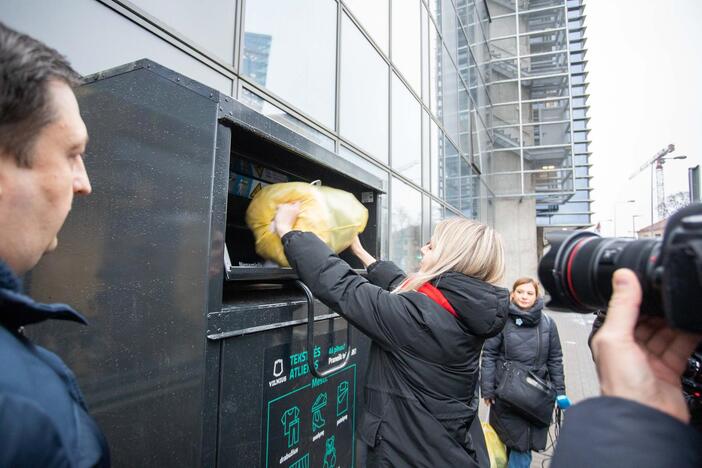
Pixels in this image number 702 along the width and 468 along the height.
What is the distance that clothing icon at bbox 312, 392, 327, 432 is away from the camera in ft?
5.13

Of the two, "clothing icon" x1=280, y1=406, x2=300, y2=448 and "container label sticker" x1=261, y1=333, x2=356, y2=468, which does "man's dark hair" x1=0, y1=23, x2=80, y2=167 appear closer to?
"container label sticker" x1=261, y1=333, x2=356, y2=468

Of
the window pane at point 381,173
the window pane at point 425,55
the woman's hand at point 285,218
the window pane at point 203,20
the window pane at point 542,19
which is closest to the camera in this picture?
the woman's hand at point 285,218

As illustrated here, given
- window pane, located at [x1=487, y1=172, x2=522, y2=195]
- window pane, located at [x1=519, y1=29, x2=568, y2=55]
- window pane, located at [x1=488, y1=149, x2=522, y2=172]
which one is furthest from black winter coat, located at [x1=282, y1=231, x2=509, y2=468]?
window pane, located at [x1=519, y1=29, x2=568, y2=55]

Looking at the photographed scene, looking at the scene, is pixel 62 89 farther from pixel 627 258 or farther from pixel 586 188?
pixel 586 188

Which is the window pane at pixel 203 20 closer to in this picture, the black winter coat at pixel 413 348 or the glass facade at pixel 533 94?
the black winter coat at pixel 413 348

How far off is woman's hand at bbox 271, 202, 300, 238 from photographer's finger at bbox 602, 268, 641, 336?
112 centimetres

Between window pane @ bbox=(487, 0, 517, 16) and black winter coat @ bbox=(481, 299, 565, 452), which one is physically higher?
window pane @ bbox=(487, 0, 517, 16)

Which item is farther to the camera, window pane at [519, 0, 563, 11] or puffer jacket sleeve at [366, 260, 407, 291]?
window pane at [519, 0, 563, 11]

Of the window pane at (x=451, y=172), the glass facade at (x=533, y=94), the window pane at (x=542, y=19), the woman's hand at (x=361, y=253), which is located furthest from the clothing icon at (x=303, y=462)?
the window pane at (x=542, y=19)

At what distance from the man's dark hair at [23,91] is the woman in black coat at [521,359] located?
3137 millimetres

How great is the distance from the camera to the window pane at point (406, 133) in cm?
554

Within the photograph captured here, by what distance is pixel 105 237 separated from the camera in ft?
3.99

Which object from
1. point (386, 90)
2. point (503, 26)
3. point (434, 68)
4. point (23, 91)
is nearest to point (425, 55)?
point (434, 68)

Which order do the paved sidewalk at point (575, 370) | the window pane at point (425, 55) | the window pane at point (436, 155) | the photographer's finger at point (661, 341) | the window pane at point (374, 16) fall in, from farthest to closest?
1. the window pane at point (436, 155)
2. the window pane at point (425, 55)
3. the window pane at point (374, 16)
4. the paved sidewalk at point (575, 370)
5. the photographer's finger at point (661, 341)
